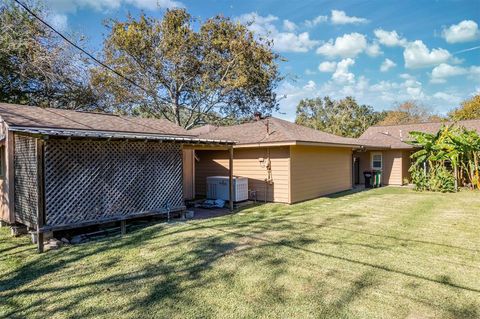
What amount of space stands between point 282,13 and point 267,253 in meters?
16.4

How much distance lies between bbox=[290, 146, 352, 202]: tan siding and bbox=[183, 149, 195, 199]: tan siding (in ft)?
14.9

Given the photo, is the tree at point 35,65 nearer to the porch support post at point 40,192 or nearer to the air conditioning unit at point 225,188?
the air conditioning unit at point 225,188

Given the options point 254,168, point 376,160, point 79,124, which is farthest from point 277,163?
point 376,160

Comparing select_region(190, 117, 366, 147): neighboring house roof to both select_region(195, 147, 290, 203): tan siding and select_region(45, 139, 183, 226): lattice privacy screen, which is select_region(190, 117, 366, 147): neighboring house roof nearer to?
select_region(195, 147, 290, 203): tan siding

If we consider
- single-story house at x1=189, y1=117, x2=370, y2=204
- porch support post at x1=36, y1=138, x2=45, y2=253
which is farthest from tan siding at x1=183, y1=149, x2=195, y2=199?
porch support post at x1=36, y1=138, x2=45, y2=253

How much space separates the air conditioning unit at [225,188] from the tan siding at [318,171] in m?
1.81

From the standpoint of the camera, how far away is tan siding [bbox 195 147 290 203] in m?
11.4

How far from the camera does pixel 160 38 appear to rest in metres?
19.8

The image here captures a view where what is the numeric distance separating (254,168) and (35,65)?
13238 millimetres

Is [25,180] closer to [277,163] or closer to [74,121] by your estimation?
[74,121]

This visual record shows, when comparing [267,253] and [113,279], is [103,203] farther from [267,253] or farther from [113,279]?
[267,253]

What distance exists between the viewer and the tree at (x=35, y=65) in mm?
16281

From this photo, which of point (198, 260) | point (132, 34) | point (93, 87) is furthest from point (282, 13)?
point (198, 260)

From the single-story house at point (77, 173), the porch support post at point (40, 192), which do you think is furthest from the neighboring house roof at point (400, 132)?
the porch support post at point (40, 192)
